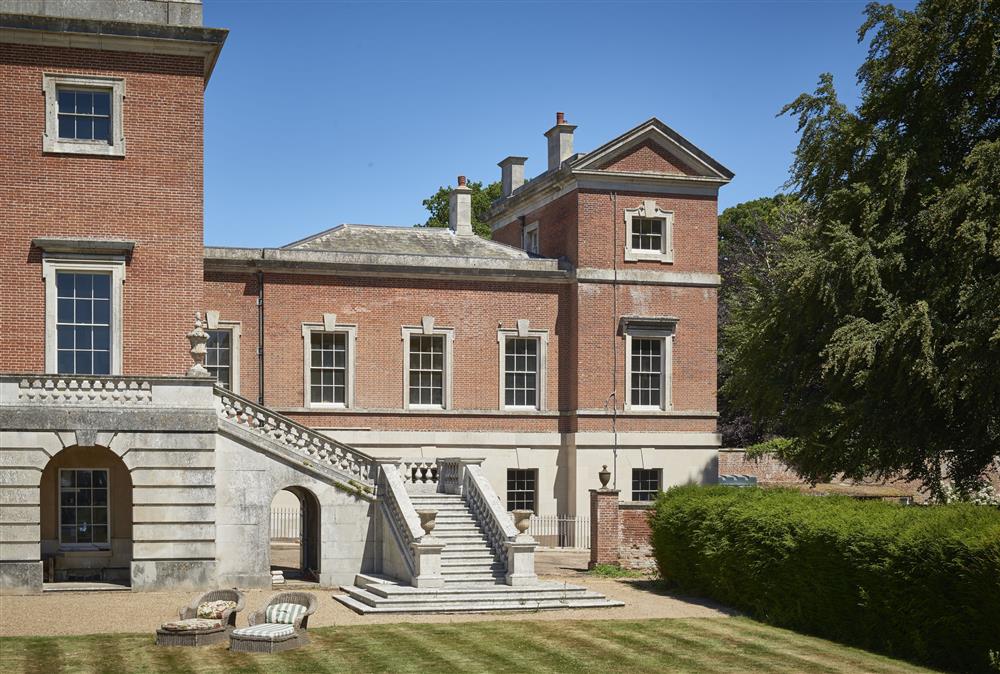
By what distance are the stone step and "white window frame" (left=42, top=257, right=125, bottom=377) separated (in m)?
7.17

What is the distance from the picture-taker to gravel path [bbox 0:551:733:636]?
68.4 feet

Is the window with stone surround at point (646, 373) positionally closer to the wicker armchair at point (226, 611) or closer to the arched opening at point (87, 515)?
the arched opening at point (87, 515)

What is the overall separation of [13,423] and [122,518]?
3296 mm

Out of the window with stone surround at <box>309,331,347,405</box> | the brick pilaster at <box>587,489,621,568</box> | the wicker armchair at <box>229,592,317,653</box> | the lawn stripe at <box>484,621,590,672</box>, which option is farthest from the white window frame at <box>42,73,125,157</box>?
the brick pilaster at <box>587,489,621,568</box>

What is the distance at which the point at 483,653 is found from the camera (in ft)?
61.2

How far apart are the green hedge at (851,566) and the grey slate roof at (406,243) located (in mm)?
13510

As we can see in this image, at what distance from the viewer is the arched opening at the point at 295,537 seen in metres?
27.4

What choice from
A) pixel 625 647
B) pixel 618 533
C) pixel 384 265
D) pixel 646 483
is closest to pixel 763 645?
pixel 625 647

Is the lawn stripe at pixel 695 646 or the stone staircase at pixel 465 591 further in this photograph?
the stone staircase at pixel 465 591

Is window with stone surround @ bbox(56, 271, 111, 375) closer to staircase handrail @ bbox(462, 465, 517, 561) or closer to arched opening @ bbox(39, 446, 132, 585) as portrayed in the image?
arched opening @ bbox(39, 446, 132, 585)

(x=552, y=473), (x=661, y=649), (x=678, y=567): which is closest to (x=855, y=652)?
(x=661, y=649)

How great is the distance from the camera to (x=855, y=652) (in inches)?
750

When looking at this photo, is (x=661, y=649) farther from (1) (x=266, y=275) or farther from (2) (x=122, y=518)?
(1) (x=266, y=275)

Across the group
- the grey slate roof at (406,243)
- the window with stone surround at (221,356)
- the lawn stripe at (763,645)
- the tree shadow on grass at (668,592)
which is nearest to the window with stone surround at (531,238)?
the grey slate roof at (406,243)
